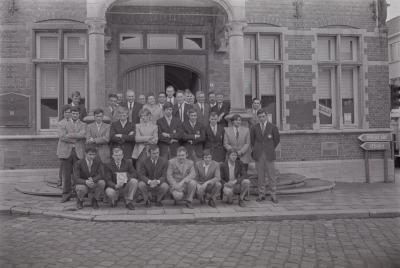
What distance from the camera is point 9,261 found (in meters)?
4.69

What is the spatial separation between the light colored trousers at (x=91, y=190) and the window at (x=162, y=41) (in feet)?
18.8

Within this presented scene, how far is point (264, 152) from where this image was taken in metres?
8.36

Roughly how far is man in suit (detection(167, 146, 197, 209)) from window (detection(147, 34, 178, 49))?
5196 millimetres

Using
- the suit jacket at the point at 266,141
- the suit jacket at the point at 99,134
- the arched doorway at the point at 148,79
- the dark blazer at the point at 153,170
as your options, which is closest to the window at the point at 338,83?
the arched doorway at the point at 148,79

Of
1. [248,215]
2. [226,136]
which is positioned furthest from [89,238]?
[226,136]

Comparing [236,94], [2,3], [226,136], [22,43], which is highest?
[2,3]

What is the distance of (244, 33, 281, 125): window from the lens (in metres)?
12.5

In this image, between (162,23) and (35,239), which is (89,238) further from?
(162,23)

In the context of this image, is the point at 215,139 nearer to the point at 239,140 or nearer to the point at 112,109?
the point at 239,140

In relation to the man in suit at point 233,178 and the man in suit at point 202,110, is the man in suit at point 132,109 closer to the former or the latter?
the man in suit at point 202,110

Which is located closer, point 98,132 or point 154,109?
point 98,132

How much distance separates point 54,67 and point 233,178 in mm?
6683

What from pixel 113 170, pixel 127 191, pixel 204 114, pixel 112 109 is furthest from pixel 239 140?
pixel 112 109

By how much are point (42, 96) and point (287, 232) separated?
8.42 metres
